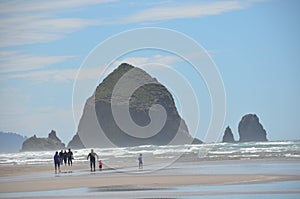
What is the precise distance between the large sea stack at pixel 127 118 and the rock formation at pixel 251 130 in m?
33.6

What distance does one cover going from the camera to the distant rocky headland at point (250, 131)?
18275 centimetres

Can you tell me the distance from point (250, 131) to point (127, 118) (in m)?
62.8

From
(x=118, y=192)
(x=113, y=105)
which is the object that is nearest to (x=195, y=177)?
(x=118, y=192)

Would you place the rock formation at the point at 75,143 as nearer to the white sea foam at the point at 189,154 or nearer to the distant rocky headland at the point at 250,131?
the distant rocky headland at the point at 250,131

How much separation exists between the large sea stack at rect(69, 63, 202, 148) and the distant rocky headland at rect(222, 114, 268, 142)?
3281 centimetres

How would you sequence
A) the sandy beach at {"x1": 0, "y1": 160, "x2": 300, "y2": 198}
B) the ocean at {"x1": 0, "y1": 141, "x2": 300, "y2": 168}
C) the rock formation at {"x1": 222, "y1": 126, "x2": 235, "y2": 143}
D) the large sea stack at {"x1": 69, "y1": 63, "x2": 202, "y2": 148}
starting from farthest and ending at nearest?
the rock formation at {"x1": 222, "y1": 126, "x2": 235, "y2": 143}
the large sea stack at {"x1": 69, "y1": 63, "x2": 202, "y2": 148}
the ocean at {"x1": 0, "y1": 141, "x2": 300, "y2": 168}
the sandy beach at {"x1": 0, "y1": 160, "x2": 300, "y2": 198}

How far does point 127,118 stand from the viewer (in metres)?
130

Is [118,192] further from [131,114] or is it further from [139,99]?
[139,99]

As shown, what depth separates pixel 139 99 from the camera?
14438 cm

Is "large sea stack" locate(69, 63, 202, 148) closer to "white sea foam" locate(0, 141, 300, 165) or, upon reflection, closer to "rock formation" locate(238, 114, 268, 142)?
"white sea foam" locate(0, 141, 300, 165)

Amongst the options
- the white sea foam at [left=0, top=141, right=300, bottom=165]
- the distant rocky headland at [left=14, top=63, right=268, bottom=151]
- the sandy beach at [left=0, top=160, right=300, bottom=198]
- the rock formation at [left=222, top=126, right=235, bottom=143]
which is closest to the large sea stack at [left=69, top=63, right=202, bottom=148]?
the distant rocky headland at [left=14, top=63, right=268, bottom=151]

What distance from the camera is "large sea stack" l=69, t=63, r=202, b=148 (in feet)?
430

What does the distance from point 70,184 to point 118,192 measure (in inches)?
265

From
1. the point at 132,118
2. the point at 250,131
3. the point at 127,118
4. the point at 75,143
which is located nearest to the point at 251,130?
the point at 250,131
